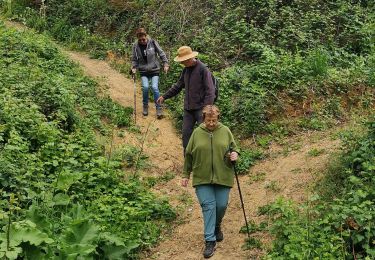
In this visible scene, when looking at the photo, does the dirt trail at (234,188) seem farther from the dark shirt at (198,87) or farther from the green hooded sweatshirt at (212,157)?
the dark shirt at (198,87)

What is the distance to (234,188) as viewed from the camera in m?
8.16

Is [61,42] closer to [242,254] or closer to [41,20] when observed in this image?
[41,20]

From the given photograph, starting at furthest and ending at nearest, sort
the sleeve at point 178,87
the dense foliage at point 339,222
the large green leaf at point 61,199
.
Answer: the sleeve at point 178,87 → the large green leaf at point 61,199 → the dense foliage at point 339,222

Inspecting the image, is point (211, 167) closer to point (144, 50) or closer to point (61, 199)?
point (61, 199)

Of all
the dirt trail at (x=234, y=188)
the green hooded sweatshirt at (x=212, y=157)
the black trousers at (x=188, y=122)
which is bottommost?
the dirt trail at (x=234, y=188)

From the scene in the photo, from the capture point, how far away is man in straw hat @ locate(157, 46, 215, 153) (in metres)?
7.50

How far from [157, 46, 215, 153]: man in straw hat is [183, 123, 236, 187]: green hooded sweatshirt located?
1629 mm

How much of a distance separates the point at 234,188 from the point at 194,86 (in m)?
1.79

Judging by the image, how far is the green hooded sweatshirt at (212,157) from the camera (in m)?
5.95

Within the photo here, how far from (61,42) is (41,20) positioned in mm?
1389

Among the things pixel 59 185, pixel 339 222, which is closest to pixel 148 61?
pixel 59 185

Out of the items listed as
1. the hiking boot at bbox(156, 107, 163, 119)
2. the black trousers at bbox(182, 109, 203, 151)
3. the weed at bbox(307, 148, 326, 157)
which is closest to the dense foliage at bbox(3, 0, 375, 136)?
the hiking boot at bbox(156, 107, 163, 119)

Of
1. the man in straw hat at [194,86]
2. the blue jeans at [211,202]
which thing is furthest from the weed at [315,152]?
Answer: the blue jeans at [211,202]

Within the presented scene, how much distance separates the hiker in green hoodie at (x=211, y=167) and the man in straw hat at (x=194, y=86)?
5.32ft
